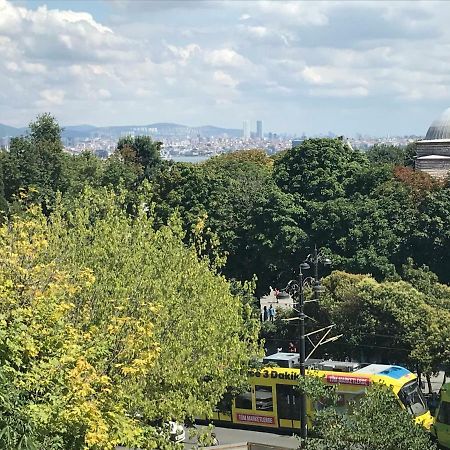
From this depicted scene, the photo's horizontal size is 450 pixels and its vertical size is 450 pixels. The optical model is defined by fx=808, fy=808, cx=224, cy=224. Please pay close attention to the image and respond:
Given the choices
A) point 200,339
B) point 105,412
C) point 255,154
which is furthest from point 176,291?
point 255,154

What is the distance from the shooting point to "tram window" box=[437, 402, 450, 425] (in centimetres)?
2061

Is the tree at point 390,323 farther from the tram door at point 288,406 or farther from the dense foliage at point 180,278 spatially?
the tram door at point 288,406

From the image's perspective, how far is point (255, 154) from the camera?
2749 inches

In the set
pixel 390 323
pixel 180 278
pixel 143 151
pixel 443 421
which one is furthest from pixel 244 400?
pixel 143 151

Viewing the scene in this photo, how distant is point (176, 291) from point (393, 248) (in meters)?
17.7

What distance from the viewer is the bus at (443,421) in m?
20.6

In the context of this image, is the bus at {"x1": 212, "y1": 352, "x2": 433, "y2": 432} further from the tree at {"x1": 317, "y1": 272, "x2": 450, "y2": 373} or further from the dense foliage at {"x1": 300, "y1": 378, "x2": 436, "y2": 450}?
the dense foliage at {"x1": 300, "y1": 378, "x2": 436, "y2": 450}

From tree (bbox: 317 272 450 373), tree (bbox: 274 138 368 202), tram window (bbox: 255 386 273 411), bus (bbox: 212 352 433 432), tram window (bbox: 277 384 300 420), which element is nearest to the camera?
bus (bbox: 212 352 433 432)

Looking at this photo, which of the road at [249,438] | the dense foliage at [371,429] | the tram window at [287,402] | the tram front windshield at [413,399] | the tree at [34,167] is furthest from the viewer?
the tree at [34,167]

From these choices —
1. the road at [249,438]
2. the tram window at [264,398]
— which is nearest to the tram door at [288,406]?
the tram window at [264,398]

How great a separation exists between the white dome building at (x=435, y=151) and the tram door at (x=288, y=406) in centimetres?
2839

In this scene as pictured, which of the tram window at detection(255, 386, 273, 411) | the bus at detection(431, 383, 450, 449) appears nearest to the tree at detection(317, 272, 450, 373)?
the bus at detection(431, 383, 450, 449)

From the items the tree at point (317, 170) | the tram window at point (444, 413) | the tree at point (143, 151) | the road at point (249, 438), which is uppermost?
the tree at point (143, 151)

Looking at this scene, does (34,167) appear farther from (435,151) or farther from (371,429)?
(371,429)
